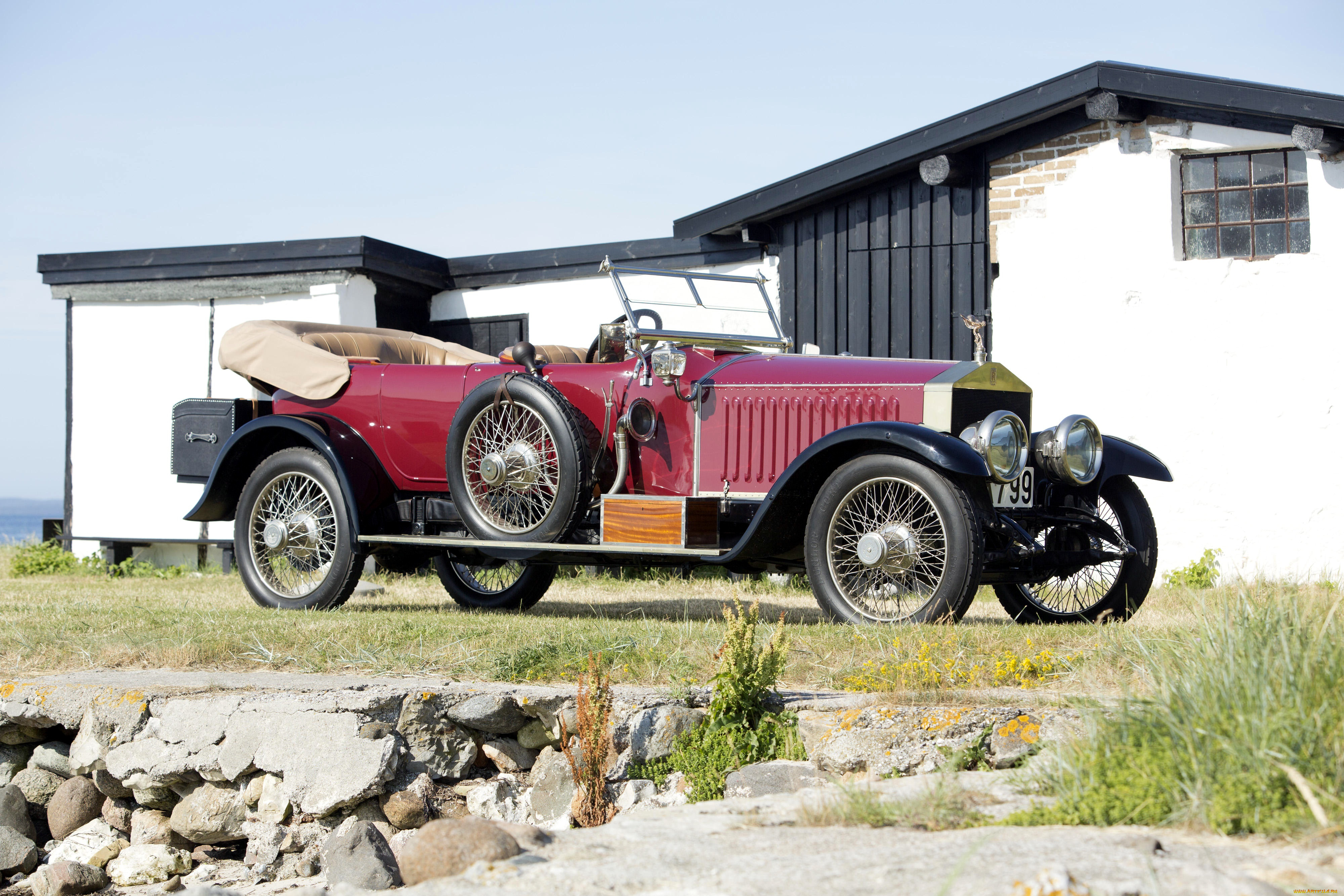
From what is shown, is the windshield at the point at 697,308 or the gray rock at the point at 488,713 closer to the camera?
the gray rock at the point at 488,713

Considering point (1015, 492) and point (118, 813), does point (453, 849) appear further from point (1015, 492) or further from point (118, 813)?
point (1015, 492)

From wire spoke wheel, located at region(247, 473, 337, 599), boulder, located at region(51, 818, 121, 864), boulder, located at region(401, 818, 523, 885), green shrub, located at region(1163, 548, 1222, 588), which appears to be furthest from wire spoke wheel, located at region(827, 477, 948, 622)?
green shrub, located at region(1163, 548, 1222, 588)

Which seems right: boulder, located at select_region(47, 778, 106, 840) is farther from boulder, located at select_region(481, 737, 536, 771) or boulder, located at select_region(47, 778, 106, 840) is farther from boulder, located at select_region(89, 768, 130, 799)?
boulder, located at select_region(481, 737, 536, 771)

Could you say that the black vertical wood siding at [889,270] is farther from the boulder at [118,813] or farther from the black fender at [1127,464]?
the boulder at [118,813]

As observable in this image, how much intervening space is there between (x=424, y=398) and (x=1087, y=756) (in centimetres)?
461

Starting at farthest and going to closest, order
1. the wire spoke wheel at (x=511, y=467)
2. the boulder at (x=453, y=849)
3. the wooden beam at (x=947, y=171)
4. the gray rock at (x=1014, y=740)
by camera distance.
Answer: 1. the wooden beam at (x=947, y=171)
2. the wire spoke wheel at (x=511, y=467)
3. the gray rock at (x=1014, y=740)
4. the boulder at (x=453, y=849)

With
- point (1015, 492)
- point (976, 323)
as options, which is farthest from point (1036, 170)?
point (1015, 492)

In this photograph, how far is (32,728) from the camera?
476 cm

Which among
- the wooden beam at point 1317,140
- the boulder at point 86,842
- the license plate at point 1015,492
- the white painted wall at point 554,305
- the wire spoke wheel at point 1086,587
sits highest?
the wooden beam at point 1317,140

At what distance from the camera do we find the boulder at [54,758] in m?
4.76

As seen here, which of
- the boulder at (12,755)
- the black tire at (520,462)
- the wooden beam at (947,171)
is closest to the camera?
the boulder at (12,755)

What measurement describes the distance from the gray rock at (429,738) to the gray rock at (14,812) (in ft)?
5.54

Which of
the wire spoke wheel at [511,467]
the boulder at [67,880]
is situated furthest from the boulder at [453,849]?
the wire spoke wheel at [511,467]

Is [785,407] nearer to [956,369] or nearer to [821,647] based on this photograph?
[956,369]
